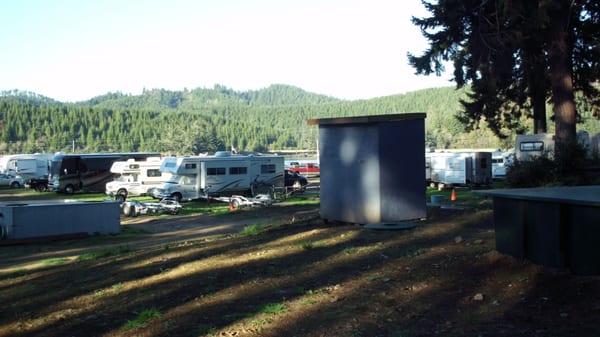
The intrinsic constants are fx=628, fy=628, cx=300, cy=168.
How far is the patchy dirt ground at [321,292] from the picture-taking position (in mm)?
5871

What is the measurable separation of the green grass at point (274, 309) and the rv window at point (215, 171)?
98.8 feet

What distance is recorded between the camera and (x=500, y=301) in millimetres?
6207

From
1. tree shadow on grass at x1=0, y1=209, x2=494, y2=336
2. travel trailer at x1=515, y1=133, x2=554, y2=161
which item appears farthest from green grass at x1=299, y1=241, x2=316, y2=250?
travel trailer at x1=515, y1=133, x2=554, y2=161

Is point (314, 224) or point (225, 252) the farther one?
point (314, 224)

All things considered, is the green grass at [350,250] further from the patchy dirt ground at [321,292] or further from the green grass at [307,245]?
the green grass at [307,245]

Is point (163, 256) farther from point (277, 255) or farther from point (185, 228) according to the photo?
point (185, 228)

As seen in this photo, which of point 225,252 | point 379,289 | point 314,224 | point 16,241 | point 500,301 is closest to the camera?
point 500,301

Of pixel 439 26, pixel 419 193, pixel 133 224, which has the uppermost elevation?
pixel 439 26

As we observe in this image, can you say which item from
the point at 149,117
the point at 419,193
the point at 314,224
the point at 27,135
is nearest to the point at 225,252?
the point at 314,224

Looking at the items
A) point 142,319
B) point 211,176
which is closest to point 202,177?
point 211,176

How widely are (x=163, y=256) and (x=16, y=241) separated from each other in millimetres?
11713

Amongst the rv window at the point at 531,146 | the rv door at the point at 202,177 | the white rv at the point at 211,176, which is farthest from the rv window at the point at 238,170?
the rv window at the point at 531,146

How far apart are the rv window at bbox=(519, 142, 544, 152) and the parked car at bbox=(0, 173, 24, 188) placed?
44728mm

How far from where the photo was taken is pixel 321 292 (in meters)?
7.36
